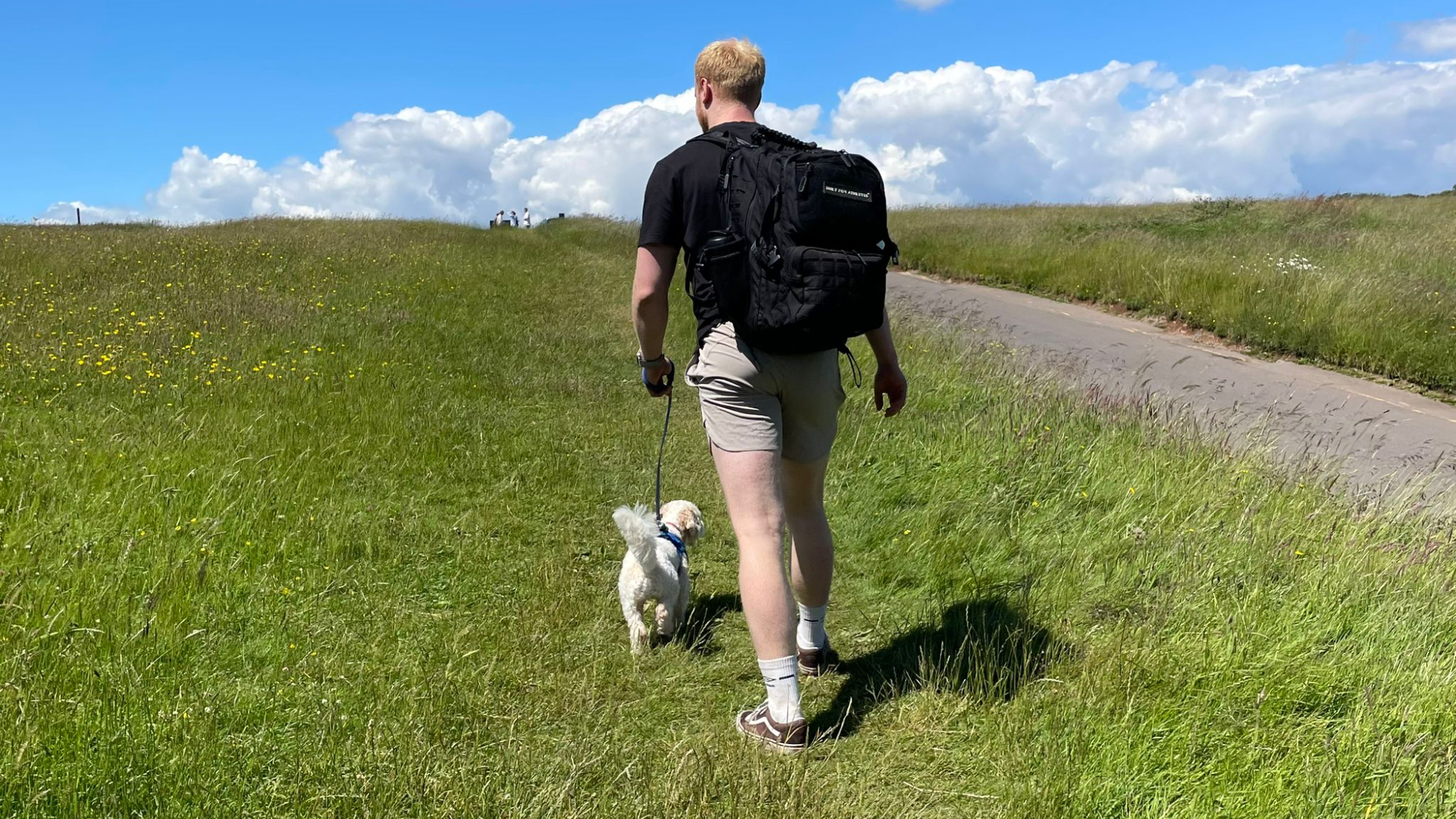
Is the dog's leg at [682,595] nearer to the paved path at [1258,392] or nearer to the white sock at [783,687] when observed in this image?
the white sock at [783,687]

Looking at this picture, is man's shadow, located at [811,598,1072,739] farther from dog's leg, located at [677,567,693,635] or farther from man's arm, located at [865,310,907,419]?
man's arm, located at [865,310,907,419]

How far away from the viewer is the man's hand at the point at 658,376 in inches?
125

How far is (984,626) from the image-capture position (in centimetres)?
371

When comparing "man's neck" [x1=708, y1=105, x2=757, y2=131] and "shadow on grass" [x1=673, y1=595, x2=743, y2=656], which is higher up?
"man's neck" [x1=708, y1=105, x2=757, y2=131]

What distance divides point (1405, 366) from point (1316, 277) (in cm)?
295

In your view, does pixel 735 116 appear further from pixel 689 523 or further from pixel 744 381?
pixel 689 523

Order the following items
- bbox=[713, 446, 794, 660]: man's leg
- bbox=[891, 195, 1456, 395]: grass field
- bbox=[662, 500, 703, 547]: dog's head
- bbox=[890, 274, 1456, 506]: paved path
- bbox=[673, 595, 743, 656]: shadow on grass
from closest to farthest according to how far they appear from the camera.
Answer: bbox=[713, 446, 794, 660]: man's leg → bbox=[673, 595, 743, 656]: shadow on grass → bbox=[662, 500, 703, 547]: dog's head → bbox=[890, 274, 1456, 506]: paved path → bbox=[891, 195, 1456, 395]: grass field

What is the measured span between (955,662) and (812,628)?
1.84 ft

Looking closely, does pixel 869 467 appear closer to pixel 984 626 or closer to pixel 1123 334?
pixel 984 626

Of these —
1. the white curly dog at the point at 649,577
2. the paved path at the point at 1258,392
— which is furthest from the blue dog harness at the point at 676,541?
the paved path at the point at 1258,392

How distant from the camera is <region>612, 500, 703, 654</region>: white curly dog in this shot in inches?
140

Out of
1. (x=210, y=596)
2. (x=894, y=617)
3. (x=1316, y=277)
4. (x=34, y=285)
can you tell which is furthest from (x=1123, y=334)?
(x=34, y=285)

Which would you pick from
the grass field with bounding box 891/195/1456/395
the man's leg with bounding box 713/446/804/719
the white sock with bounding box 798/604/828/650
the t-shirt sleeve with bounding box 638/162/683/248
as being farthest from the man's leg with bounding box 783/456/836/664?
the grass field with bounding box 891/195/1456/395

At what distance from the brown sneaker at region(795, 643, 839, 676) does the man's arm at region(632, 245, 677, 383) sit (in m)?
1.43
